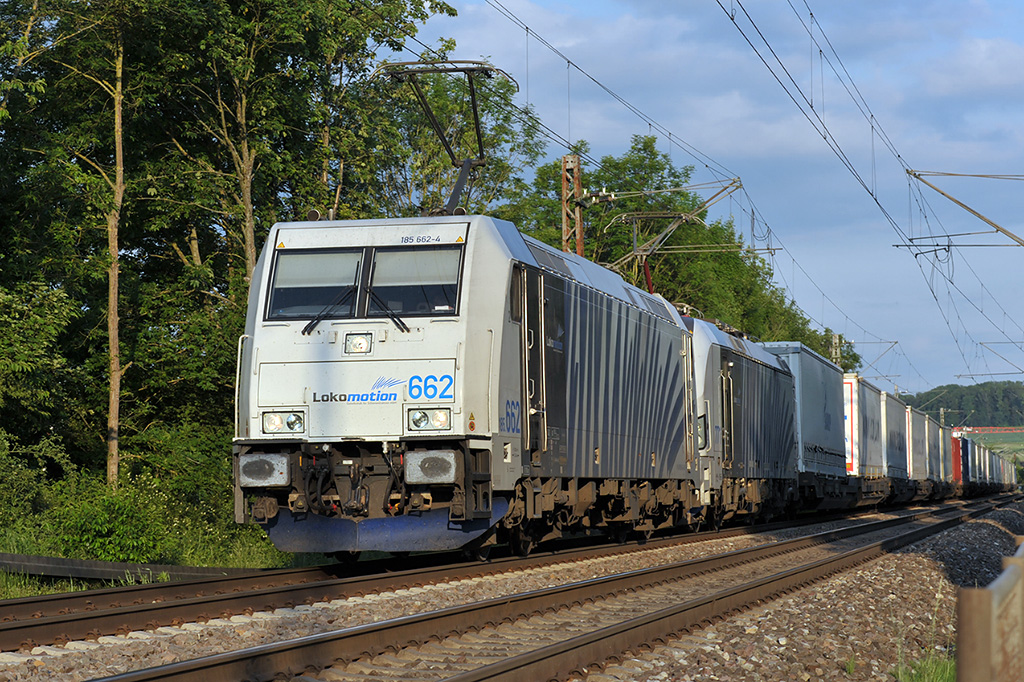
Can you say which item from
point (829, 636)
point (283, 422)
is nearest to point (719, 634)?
point (829, 636)

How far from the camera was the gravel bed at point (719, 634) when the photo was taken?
711cm

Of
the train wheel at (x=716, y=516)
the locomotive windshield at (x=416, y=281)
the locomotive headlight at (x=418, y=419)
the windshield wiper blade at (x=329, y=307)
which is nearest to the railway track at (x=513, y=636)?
the locomotive headlight at (x=418, y=419)

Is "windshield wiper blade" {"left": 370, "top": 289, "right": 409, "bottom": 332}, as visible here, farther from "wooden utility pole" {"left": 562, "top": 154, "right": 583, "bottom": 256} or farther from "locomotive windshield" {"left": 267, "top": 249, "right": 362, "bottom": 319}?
"wooden utility pole" {"left": 562, "top": 154, "right": 583, "bottom": 256}

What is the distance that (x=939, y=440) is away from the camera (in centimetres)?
5256

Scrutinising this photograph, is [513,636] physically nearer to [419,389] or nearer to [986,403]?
[419,389]

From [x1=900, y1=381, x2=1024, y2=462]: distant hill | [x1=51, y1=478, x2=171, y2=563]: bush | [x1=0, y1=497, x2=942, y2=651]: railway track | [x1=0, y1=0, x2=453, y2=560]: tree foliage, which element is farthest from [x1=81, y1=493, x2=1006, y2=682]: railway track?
[x1=900, y1=381, x2=1024, y2=462]: distant hill

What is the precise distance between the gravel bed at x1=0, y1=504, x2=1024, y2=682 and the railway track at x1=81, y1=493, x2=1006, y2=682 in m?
0.21

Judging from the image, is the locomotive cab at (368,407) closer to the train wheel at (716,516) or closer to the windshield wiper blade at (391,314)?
the windshield wiper blade at (391,314)

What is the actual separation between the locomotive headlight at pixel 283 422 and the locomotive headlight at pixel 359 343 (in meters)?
0.82

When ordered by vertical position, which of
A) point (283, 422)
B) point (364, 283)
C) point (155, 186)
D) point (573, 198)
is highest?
point (573, 198)

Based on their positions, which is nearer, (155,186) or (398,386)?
(398,386)

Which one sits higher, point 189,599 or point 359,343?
point 359,343

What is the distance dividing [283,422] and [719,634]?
16.1ft

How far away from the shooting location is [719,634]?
342 inches
